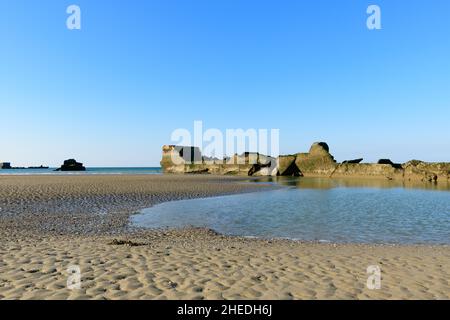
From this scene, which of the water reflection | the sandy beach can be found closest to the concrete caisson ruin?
the water reflection

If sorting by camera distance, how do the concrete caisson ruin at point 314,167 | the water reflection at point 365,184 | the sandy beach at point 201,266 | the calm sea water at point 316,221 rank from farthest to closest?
the concrete caisson ruin at point 314,167, the water reflection at point 365,184, the calm sea water at point 316,221, the sandy beach at point 201,266

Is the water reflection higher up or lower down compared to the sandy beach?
lower down

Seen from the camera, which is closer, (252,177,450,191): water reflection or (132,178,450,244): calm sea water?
(132,178,450,244): calm sea water

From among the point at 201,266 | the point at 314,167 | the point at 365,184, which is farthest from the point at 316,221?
the point at 314,167

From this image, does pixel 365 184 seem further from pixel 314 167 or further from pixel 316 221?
pixel 316 221

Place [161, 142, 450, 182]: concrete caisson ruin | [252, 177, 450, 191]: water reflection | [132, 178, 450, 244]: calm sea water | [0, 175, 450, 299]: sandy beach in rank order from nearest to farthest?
[0, 175, 450, 299]: sandy beach
[132, 178, 450, 244]: calm sea water
[252, 177, 450, 191]: water reflection
[161, 142, 450, 182]: concrete caisson ruin

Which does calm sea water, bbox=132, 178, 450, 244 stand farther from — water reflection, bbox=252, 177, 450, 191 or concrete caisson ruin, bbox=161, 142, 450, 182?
concrete caisson ruin, bbox=161, 142, 450, 182

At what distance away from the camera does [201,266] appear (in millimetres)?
8477

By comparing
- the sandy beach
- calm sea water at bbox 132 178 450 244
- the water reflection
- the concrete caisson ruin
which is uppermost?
the concrete caisson ruin

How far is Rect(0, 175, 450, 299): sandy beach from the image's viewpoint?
6.53m

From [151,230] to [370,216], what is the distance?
12808 mm

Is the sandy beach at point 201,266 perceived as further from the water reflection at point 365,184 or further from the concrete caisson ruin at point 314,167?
the concrete caisson ruin at point 314,167

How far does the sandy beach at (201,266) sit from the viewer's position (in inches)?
257

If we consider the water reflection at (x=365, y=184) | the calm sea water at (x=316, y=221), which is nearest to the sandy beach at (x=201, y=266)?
the calm sea water at (x=316, y=221)
